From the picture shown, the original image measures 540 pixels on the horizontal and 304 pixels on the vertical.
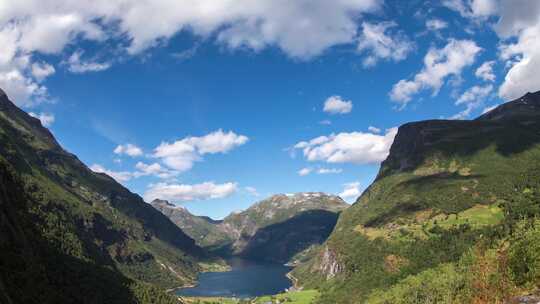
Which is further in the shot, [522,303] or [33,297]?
[33,297]

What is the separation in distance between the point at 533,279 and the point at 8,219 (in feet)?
605

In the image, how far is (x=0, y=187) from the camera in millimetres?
182375

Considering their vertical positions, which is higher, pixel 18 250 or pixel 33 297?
pixel 18 250

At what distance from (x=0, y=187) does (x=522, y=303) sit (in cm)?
19673

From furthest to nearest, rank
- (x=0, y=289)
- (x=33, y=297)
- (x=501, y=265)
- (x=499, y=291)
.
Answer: (x=33, y=297) → (x=0, y=289) → (x=501, y=265) → (x=499, y=291)

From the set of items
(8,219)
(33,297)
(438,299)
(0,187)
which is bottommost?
(438,299)

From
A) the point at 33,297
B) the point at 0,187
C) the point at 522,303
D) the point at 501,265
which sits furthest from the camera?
the point at 0,187

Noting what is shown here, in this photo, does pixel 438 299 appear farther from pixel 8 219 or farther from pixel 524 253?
pixel 8 219

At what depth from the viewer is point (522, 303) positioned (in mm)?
45000

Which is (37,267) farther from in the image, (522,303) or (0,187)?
(522,303)

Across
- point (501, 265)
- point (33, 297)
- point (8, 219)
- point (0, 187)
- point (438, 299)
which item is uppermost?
point (0, 187)

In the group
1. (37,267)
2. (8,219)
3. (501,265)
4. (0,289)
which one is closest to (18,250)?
(8,219)

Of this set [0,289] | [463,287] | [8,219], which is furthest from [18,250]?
[463,287]

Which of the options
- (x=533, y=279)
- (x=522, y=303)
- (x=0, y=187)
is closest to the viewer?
(x=522, y=303)
